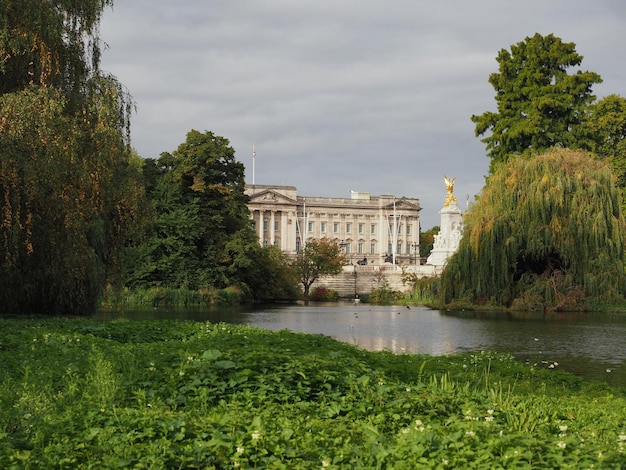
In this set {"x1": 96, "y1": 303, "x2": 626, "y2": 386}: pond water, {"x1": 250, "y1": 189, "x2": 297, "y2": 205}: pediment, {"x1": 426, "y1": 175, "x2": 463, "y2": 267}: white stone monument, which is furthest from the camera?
{"x1": 250, "y1": 189, "x2": 297, "y2": 205}: pediment

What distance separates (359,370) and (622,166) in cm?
4177

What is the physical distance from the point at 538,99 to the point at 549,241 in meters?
12.5

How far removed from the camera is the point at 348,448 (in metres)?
5.58

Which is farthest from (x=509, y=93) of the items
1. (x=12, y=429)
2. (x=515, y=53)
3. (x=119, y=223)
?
(x=12, y=429)

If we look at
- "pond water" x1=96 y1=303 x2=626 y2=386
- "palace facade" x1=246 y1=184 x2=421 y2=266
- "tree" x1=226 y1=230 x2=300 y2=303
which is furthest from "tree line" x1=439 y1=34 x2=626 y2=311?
"palace facade" x1=246 y1=184 x2=421 y2=266

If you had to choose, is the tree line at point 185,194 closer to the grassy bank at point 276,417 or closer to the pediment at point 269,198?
the grassy bank at point 276,417

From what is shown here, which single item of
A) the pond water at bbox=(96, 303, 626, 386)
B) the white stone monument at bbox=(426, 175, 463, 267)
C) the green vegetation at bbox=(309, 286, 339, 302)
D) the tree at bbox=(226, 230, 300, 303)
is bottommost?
the pond water at bbox=(96, 303, 626, 386)

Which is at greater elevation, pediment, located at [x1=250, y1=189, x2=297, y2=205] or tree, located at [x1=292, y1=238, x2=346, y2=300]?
pediment, located at [x1=250, y1=189, x2=297, y2=205]

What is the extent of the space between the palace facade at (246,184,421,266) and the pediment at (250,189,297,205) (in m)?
1.36

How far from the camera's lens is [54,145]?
14258 mm

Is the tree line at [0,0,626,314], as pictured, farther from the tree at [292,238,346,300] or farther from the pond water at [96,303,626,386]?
the pond water at [96,303,626,386]

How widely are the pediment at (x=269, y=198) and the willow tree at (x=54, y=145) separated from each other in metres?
89.8

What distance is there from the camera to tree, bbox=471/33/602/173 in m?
44.4

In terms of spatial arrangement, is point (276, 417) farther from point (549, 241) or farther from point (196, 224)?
point (196, 224)
